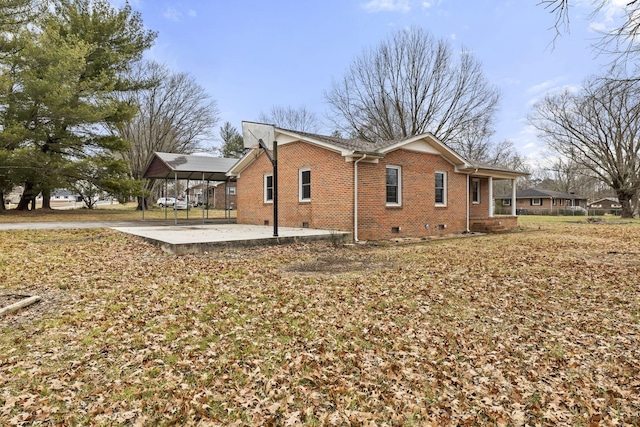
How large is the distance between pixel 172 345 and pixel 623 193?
4209 cm

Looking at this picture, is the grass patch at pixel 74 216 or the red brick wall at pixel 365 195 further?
the grass patch at pixel 74 216

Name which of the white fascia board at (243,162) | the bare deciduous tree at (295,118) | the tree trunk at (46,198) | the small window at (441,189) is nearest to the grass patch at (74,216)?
the tree trunk at (46,198)

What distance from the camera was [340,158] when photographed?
12.3m

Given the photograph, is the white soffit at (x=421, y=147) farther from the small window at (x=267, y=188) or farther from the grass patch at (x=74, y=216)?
the grass patch at (x=74, y=216)

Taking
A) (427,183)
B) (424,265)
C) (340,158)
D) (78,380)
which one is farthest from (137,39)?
(78,380)

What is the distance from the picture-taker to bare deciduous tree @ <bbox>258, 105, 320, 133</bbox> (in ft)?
135

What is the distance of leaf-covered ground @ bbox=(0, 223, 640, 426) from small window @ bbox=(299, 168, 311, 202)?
6.83m

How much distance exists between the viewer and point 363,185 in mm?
12250

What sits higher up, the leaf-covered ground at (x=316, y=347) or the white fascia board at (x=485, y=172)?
the white fascia board at (x=485, y=172)

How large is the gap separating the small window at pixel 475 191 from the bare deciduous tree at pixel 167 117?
2549 cm

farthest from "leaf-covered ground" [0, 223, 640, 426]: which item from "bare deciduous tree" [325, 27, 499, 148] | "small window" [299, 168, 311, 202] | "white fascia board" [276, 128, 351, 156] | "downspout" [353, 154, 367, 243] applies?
"bare deciduous tree" [325, 27, 499, 148]

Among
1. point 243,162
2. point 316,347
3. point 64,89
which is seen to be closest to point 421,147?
point 243,162

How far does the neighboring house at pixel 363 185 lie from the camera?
1222cm

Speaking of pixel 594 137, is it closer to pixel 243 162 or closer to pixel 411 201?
pixel 411 201
